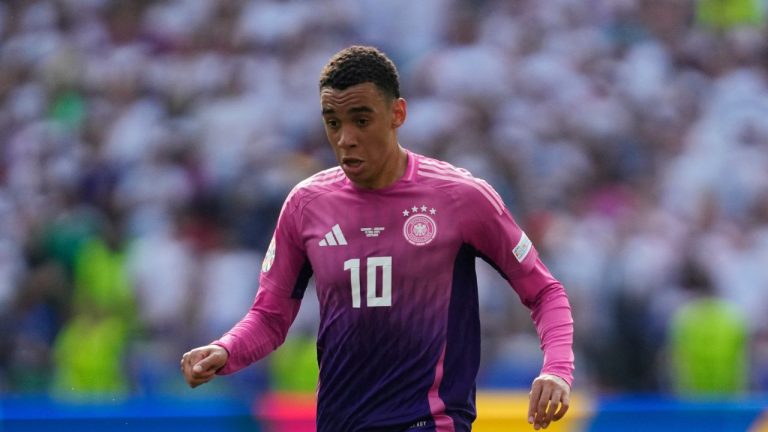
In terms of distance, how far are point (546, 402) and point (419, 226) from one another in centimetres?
79

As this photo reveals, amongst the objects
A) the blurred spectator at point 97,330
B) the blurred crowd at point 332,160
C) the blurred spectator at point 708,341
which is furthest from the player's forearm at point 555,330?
the blurred spectator at point 97,330

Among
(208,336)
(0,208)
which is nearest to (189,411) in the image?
(208,336)

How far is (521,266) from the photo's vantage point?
483 centimetres

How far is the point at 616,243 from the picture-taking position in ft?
33.9

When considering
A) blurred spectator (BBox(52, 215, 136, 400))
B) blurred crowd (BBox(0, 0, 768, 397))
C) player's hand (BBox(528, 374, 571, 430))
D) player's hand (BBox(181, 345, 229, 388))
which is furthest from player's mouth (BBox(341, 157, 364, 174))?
blurred spectator (BBox(52, 215, 136, 400))

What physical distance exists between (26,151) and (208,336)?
3.43 m

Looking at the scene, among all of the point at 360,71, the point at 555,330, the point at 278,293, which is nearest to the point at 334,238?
the point at 278,293

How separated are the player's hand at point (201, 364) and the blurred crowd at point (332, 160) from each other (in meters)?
5.30

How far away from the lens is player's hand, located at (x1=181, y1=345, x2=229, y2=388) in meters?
4.61

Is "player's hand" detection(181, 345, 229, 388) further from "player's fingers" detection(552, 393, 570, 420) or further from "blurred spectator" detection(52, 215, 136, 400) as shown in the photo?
"blurred spectator" detection(52, 215, 136, 400)

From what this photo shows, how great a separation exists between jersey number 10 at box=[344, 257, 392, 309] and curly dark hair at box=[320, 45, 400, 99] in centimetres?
59

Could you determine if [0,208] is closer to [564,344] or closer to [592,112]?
[592,112]

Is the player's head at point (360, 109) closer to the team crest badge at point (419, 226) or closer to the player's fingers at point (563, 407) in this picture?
the team crest badge at point (419, 226)

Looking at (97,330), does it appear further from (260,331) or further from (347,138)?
(347,138)
